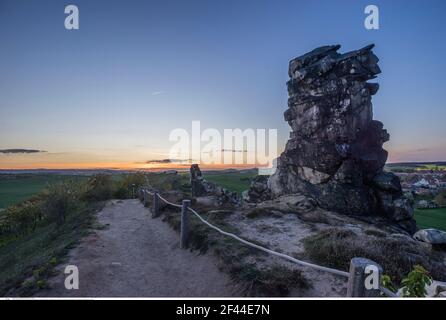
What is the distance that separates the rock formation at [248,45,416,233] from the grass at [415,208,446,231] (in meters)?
2.74

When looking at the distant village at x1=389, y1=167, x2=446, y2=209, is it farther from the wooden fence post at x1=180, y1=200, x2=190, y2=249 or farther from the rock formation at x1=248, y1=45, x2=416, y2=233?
the wooden fence post at x1=180, y1=200, x2=190, y2=249

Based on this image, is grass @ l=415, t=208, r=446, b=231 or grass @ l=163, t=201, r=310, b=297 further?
grass @ l=415, t=208, r=446, b=231

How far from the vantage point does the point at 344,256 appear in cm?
870

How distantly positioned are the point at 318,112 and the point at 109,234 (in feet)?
95.0

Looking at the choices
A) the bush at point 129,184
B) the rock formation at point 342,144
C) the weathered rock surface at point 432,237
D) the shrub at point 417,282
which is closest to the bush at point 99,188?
the bush at point 129,184

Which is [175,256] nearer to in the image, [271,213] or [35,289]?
[35,289]

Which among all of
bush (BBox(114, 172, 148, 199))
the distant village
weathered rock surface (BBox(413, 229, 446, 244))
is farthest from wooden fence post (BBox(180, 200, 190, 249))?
the distant village

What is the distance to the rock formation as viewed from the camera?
110ft

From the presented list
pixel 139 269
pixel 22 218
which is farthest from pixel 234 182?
pixel 139 269

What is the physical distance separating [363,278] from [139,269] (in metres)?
7.31

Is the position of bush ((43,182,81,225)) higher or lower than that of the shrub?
lower

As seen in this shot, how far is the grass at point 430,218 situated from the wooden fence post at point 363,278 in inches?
1264

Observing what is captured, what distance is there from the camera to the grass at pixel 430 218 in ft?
106
